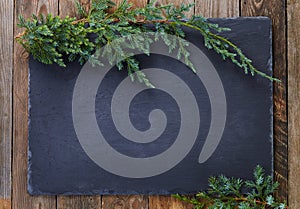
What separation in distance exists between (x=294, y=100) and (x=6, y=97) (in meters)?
0.96

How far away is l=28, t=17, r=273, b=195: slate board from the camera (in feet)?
4.54

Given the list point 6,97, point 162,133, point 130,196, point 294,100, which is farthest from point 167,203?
point 6,97

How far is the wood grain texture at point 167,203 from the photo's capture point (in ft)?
4.69

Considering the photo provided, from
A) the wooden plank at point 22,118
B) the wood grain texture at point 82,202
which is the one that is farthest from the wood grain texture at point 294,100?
the wooden plank at point 22,118

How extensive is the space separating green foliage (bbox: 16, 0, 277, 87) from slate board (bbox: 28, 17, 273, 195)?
39 millimetres

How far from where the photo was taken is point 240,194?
1.38m

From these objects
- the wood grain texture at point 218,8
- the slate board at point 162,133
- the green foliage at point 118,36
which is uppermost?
the wood grain texture at point 218,8

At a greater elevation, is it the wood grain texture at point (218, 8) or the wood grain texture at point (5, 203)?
the wood grain texture at point (218, 8)

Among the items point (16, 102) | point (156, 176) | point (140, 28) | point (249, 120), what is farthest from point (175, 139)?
point (16, 102)

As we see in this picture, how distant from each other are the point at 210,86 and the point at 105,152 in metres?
0.40

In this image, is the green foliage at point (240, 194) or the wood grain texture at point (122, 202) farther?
the wood grain texture at point (122, 202)

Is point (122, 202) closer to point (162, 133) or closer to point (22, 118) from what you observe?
point (162, 133)

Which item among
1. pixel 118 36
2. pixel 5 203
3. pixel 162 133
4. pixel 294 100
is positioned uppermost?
pixel 118 36

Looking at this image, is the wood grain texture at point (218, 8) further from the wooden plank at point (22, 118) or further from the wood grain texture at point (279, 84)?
the wooden plank at point (22, 118)
